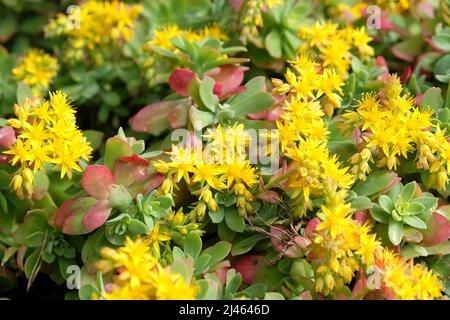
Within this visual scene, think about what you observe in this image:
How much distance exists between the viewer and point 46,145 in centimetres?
141

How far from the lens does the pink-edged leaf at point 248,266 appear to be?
138 centimetres

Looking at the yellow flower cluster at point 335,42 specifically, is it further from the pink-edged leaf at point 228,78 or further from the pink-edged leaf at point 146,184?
the pink-edged leaf at point 146,184

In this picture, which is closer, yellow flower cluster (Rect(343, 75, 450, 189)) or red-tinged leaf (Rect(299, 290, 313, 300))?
red-tinged leaf (Rect(299, 290, 313, 300))

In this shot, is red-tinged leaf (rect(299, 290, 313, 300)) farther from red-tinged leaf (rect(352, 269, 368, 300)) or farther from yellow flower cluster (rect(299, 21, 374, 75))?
yellow flower cluster (rect(299, 21, 374, 75))

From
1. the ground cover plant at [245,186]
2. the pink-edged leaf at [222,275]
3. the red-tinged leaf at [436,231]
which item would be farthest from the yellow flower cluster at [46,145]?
the red-tinged leaf at [436,231]

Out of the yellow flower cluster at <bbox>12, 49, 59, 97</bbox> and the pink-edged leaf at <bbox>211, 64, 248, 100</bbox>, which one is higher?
the pink-edged leaf at <bbox>211, 64, 248, 100</bbox>

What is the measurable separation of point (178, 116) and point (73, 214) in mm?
362

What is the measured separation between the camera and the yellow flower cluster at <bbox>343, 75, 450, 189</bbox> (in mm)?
1388

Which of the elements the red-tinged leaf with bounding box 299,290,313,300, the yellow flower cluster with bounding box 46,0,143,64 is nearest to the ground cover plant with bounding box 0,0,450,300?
the red-tinged leaf with bounding box 299,290,313,300

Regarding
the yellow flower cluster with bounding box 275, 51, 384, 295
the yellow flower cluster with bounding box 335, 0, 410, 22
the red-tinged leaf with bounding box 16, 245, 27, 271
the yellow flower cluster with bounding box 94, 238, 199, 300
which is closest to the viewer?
the yellow flower cluster with bounding box 94, 238, 199, 300

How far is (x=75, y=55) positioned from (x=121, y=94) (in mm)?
175

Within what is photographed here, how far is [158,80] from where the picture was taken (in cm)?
181

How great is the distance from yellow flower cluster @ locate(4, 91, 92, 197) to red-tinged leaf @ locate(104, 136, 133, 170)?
0.05 m

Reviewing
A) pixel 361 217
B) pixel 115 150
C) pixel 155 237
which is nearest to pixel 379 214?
pixel 361 217
